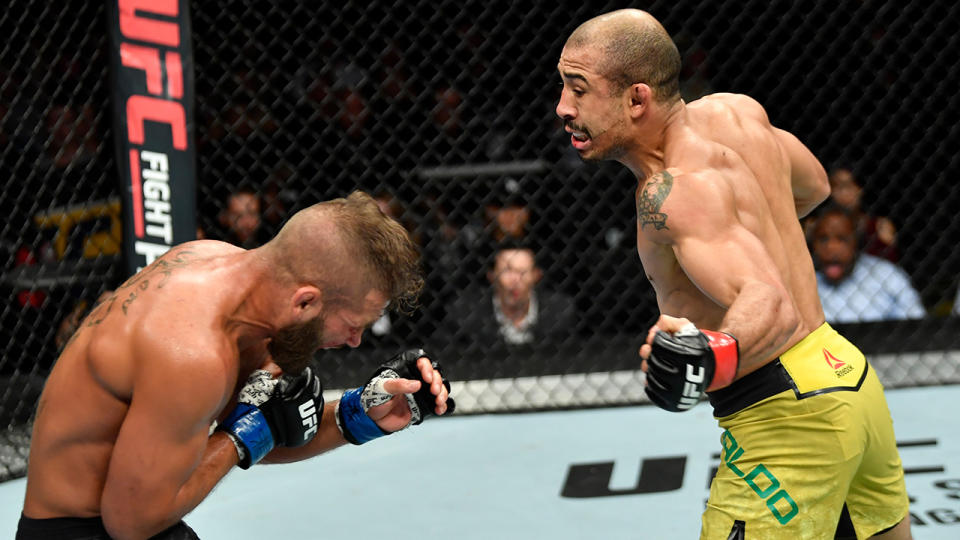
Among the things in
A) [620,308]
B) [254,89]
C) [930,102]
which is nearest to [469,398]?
[620,308]

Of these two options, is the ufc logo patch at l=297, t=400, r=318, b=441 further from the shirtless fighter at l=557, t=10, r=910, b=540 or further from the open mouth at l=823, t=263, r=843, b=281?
the open mouth at l=823, t=263, r=843, b=281

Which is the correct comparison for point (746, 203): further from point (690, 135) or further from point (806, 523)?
point (806, 523)

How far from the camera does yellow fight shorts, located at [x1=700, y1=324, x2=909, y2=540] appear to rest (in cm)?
155

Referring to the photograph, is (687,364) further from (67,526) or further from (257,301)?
(67,526)

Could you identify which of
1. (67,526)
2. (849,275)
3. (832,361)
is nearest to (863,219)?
(849,275)

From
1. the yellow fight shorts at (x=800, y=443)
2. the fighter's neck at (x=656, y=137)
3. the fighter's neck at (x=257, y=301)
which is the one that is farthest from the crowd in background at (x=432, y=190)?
the fighter's neck at (x=257, y=301)

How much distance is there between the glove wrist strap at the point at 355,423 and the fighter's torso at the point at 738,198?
20.3 inches

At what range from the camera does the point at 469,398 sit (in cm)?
381

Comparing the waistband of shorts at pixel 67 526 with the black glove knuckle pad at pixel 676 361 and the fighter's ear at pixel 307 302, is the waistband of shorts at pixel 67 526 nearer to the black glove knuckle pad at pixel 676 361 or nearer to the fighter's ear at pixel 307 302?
the fighter's ear at pixel 307 302

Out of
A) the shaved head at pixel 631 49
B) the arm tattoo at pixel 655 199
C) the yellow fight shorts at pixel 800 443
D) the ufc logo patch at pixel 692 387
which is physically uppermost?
the shaved head at pixel 631 49

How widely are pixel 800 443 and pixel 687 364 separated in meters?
0.34

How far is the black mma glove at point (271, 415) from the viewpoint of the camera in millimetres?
1461

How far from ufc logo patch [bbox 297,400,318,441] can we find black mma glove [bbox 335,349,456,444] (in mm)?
87

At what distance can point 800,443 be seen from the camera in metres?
1.57
